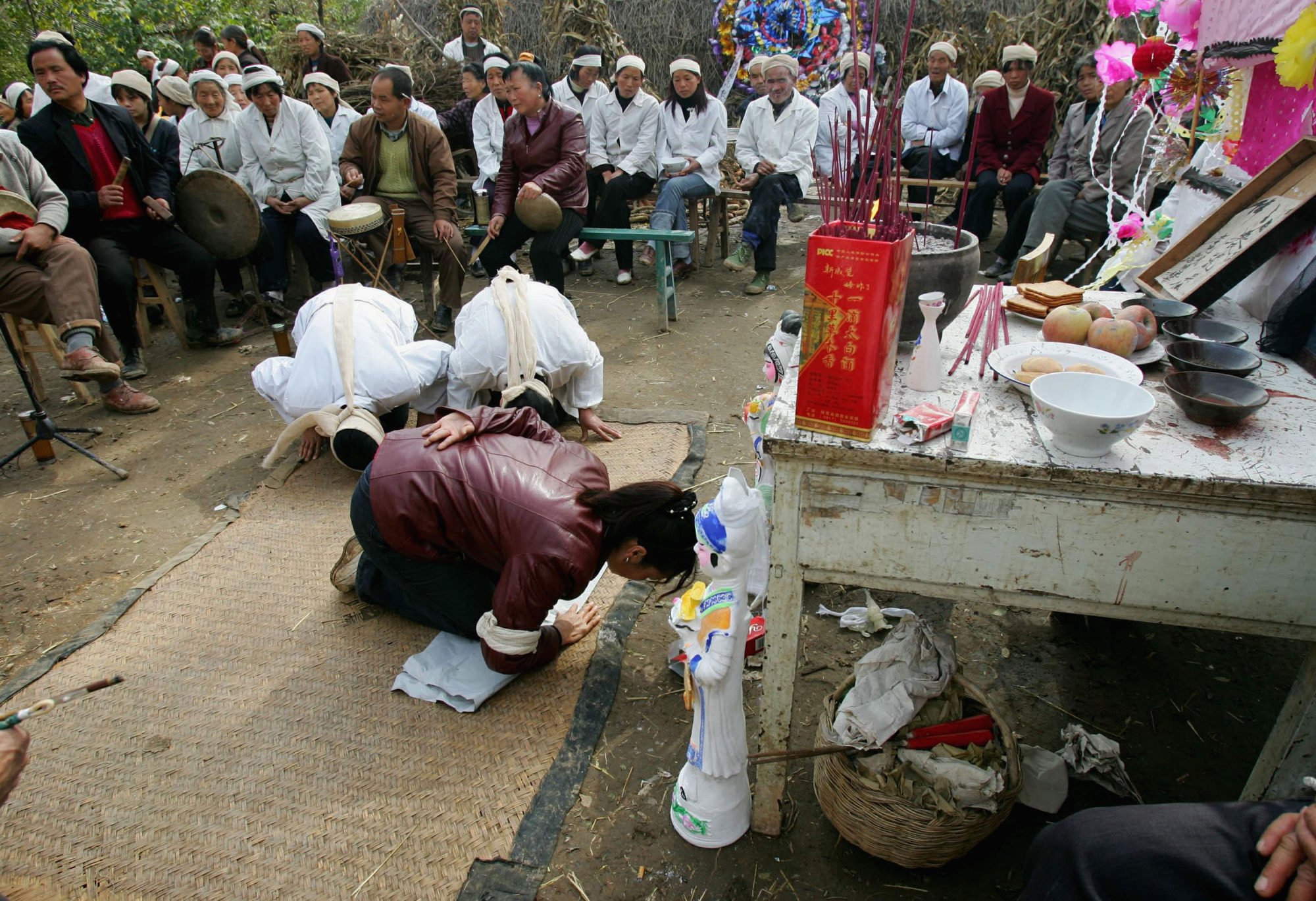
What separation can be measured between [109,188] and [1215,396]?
579 cm

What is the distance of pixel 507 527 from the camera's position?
6.89ft

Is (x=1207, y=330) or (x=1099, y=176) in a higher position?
(x=1099, y=176)

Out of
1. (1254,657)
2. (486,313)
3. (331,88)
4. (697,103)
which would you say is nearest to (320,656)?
(486,313)

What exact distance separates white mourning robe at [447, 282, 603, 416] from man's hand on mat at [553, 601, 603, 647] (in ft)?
4.19

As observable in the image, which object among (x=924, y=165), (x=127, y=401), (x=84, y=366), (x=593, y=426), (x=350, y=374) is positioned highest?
(x=924, y=165)

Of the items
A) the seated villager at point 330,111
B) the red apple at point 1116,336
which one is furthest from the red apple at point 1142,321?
the seated villager at point 330,111

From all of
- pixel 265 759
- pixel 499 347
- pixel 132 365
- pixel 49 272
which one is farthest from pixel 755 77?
pixel 265 759

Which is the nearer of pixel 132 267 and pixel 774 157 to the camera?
pixel 132 267

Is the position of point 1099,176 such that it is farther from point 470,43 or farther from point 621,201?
point 470,43

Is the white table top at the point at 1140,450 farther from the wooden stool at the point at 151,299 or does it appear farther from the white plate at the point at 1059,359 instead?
the wooden stool at the point at 151,299

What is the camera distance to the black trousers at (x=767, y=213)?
5941 millimetres

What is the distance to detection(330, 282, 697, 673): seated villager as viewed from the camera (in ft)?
6.62

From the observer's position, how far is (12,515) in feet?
11.4

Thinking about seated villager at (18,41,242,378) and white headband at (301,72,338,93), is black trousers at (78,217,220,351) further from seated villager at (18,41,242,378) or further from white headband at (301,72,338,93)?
white headband at (301,72,338,93)
